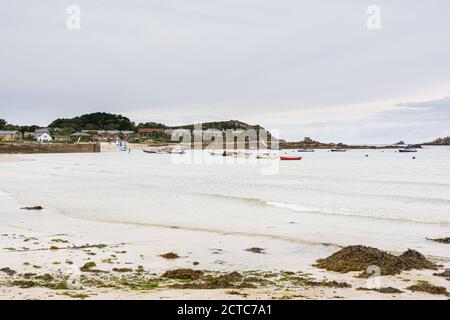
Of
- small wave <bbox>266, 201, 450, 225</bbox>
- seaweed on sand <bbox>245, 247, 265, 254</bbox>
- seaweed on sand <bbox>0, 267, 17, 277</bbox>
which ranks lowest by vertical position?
small wave <bbox>266, 201, 450, 225</bbox>

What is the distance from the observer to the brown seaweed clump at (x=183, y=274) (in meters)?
12.3

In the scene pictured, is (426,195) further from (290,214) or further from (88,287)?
(88,287)

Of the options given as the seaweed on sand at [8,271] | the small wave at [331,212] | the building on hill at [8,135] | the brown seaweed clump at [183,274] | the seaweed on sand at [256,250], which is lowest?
the small wave at [331,212]

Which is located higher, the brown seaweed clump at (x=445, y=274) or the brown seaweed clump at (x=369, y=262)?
the brown seaweed clump at (x=369, y=262)

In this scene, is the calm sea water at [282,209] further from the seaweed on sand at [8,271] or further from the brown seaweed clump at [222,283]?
the seaweed on sand at [8,271]

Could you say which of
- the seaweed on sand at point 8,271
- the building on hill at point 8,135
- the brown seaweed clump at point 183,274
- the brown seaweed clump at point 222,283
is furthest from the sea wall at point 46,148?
the brown seaweed clump at point 222,283

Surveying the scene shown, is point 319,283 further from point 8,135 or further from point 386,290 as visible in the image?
point 8,135

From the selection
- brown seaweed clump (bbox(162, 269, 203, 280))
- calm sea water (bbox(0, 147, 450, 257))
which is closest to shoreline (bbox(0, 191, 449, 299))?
brown seaweed clump (bbox(162, 269, 203, 280))

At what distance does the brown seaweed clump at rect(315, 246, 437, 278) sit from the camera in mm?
13336

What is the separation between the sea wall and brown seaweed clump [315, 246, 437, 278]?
144m

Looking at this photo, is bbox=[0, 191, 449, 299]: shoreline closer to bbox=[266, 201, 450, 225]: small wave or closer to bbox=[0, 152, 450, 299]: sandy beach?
bbox=[0, 152, 450, 299]: sandy beach

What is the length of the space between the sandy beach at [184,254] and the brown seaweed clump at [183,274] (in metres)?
0.06

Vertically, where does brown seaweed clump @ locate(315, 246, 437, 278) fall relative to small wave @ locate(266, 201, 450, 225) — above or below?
above
